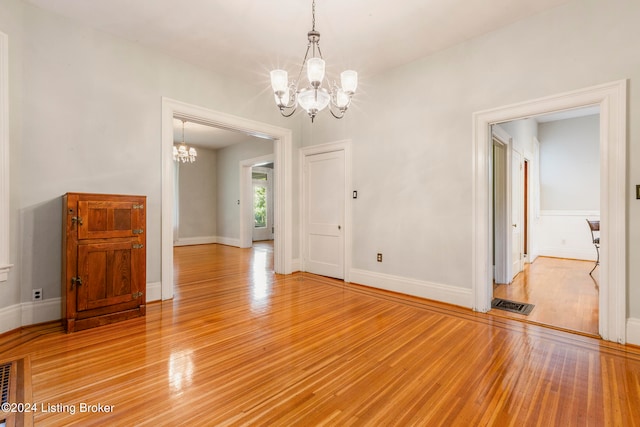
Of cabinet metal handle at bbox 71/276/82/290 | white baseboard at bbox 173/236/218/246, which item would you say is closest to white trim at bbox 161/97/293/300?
cabinet metal handle at bbox 71/276/82/290

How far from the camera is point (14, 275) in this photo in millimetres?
2719

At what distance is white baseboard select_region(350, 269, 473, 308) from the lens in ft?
11.2

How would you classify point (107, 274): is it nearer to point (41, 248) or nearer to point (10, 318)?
point (41, 248)

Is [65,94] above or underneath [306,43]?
underneath

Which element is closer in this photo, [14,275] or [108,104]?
[14,275]

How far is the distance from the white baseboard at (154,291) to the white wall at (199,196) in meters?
5.61

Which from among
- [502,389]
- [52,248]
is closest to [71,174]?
[52,248]

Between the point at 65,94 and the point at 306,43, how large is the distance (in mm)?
2556

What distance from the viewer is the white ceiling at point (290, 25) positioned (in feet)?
9.18

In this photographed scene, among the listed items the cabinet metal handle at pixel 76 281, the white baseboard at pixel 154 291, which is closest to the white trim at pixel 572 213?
the white baseboard at pixel 154 291

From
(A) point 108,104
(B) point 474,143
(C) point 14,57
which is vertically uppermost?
(C) point 14,57

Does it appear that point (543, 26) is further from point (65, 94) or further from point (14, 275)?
point (14, 275)

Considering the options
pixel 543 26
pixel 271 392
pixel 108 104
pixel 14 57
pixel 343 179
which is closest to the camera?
pixel 271 392

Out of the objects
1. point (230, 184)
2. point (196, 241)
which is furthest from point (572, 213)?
point (196, 241)
